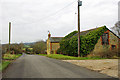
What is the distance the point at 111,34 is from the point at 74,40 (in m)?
7.40

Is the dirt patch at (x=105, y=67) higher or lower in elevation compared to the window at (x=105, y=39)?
lower

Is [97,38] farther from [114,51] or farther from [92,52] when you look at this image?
[114,51]

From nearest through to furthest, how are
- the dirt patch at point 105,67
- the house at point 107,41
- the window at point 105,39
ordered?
1. the dirt patch at point 105,67
2. the house at point 107,41
3. the window at point 105,39

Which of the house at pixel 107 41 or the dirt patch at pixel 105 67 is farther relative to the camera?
the house at pixel 107 41

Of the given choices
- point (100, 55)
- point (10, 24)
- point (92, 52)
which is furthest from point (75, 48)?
point (10, 24)

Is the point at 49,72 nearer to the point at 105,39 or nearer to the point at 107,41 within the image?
the point at 105,39

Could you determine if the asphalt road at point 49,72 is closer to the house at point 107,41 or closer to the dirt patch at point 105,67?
the dirt patch at point 105,67

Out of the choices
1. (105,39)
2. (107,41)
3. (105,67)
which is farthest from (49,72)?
(107,41)

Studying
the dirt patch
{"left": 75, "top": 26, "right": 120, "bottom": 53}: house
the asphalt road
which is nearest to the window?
{"left": 75, "top": 26, "right": 120, "bottom": 53}: house

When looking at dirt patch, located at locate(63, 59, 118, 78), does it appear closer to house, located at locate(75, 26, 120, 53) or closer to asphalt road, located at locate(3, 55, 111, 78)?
asphalt road, located at locate(3, 55, 111, 78)

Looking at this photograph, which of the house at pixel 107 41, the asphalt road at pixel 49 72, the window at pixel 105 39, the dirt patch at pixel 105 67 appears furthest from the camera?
the window at pixel 105 39

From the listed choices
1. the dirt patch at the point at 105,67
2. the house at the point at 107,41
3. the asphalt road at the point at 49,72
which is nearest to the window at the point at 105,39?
the house at the point at 107,41

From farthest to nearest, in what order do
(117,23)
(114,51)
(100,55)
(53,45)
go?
(53,45) < (117,23) < (100,55) < (114,51)

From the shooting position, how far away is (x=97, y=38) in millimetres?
25547
